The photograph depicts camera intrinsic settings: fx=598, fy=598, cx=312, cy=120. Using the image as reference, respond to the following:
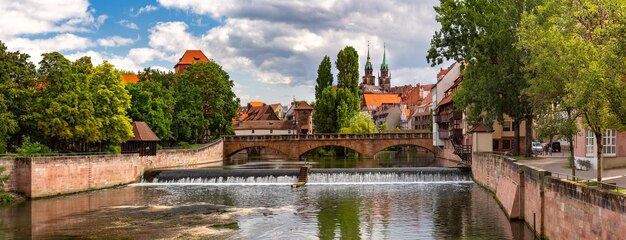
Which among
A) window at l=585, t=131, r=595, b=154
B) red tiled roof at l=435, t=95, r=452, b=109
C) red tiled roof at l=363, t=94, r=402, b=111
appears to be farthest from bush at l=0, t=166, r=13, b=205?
red tiled roof at l=363, t=94, r=402, b=111

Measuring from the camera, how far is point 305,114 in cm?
12444

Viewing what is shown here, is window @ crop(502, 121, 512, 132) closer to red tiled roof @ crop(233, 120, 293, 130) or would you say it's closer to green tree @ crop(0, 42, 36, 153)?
green tree @ crop(0, 42, 36, 153)

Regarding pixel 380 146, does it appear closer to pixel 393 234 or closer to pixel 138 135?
pixel 138 135

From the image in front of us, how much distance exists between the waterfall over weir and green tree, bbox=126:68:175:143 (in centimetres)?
1480

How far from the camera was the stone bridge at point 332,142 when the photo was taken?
81.8 meters

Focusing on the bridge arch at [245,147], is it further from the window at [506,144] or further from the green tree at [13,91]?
the green tree at [13,91]

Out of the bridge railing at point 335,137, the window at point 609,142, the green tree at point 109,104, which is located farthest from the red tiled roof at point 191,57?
the window at point 609,142

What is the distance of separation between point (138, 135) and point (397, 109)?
109m

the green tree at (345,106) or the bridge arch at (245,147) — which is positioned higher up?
the green tree at (345,106)

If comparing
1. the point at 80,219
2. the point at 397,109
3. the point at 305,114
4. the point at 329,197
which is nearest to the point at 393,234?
the point at 329,197

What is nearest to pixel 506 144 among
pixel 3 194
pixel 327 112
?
pixel 327 112

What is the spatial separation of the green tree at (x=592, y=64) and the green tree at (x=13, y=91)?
105ft

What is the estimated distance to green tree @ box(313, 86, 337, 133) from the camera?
93688mm

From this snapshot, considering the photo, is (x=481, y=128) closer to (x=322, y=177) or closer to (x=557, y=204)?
(x=322, y=177)
